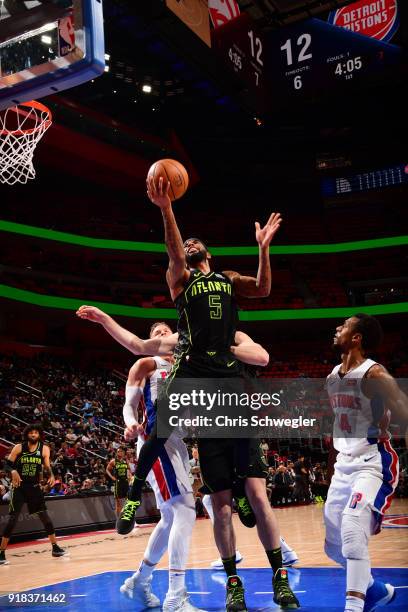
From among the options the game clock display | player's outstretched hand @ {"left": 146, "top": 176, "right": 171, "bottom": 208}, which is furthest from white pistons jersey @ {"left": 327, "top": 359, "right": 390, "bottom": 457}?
the game clock display

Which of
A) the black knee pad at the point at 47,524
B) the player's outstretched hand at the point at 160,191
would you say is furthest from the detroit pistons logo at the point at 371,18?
the player's outstretched hand at the point at 160,191

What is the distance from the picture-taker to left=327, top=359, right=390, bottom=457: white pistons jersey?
12.3 feet

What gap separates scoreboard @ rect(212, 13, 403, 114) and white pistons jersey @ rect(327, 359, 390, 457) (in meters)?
10.4

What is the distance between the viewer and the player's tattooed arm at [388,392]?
3.47m

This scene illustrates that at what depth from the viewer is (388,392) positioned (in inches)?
142

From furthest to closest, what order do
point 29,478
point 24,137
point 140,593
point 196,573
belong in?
point 24,137 → point 29,478 → point 196,573 → point 140,593

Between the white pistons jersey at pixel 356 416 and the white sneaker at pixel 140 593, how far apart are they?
68.2 inches

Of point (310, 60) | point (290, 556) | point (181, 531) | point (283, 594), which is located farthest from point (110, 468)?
point (283, 594)

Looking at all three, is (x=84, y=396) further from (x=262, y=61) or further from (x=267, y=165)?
(x=267, y=165)

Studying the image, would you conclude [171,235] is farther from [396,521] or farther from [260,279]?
[396,521]

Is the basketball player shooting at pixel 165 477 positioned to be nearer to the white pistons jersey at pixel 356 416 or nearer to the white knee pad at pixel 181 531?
the white knee pad at pixel 181 531

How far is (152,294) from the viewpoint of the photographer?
2591cm

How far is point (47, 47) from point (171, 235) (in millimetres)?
1997

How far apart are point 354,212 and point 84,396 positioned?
14477mm
